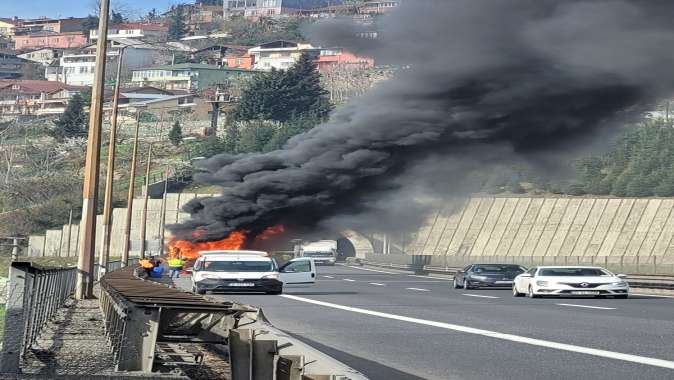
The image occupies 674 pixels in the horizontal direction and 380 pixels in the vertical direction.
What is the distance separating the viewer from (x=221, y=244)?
5859 centimetres

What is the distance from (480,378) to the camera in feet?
45.9

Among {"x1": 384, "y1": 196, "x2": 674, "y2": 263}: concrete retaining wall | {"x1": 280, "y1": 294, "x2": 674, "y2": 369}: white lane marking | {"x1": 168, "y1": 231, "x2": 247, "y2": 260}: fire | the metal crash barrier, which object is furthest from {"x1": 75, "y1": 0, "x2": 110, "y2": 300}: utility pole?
{"x1": 384, "y1": 196, "x2": 674, "y2": 263}: concrete retaining wall

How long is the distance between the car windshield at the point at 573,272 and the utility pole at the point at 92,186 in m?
13.1

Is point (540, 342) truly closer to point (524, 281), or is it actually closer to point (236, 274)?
point (524, 281)

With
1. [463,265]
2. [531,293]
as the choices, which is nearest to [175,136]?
[463,265]

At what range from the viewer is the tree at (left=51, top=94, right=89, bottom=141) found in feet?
575

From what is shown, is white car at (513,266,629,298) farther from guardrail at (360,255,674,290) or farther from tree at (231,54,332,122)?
tree at (231,54,332,122)

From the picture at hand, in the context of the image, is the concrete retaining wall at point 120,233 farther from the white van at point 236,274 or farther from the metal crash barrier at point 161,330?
the metal crash barrier at point 161,330

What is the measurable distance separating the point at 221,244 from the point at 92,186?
20995 mm

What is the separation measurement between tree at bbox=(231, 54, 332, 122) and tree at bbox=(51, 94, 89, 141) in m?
21.1

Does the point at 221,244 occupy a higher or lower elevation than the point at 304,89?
lower

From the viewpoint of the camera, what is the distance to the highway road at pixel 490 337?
583 inches

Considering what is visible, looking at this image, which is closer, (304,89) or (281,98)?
(281,98)

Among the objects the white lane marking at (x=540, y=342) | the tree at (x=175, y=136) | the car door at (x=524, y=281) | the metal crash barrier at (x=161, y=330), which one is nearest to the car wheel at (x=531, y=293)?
the car door at (x=524, y=281)
